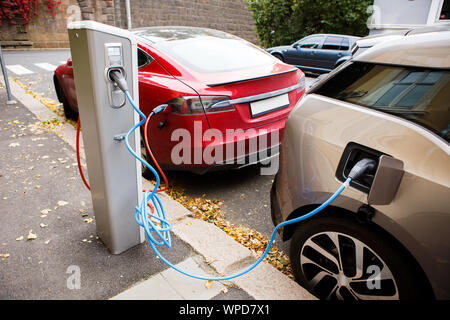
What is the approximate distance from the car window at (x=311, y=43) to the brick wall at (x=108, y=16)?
1360 centimetres

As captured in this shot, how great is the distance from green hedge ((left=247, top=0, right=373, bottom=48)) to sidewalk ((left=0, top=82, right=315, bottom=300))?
14.5 m

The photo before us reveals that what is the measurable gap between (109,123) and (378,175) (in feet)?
5.16

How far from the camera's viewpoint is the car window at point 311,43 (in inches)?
442

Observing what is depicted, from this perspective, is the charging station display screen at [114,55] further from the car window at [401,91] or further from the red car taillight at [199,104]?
the car window at [401,91]

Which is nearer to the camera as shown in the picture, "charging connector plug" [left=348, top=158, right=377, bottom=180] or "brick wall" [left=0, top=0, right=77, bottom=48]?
"charging connector plug" [left=348, top=158, right=377, bottom=180]

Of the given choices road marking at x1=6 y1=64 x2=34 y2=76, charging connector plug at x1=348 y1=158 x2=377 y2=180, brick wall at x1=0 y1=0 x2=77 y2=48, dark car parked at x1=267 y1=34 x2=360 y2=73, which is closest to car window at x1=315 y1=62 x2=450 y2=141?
charging connector plug at x1=348 y1=158 x2=377 y2=180

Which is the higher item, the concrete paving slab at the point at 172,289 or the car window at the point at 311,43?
the car window at the point at 311,43

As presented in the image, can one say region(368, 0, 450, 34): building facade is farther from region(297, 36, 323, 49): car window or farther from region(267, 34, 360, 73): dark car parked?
region(297, 36, 323, 49): car window

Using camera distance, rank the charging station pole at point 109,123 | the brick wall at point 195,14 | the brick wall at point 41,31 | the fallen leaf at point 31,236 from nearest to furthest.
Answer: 1. the charging station pole at point 109,123
2. the fallen leaf at point 31,236
3. the brick wall at point 41,31
4. the brick wall at point 195,14

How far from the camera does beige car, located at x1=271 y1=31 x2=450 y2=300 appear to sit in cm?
150

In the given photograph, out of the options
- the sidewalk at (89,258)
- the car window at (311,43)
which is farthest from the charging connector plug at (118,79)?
the car window at (311,43)

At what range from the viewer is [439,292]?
1505 mm

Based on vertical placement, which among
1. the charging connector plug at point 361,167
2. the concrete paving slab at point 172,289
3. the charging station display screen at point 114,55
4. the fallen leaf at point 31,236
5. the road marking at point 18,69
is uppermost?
the charging station display screen at point 114,55

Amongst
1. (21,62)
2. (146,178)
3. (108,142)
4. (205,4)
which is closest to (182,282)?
(108,142)
